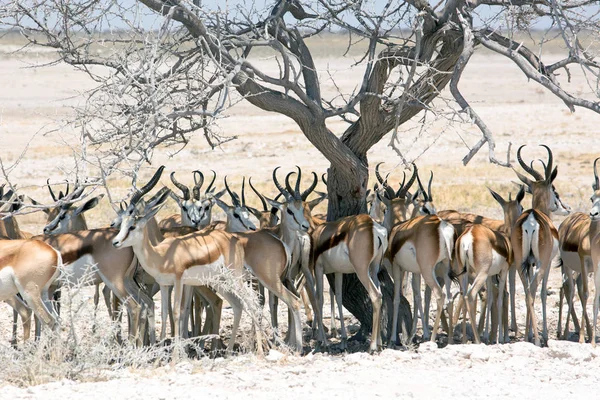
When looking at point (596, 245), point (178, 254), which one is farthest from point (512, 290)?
point (178, 254)

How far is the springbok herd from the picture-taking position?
31.5 feet

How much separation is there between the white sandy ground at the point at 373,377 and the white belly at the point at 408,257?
1396mm

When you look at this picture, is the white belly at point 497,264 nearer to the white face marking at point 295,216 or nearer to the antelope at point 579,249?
the antelope at point 579,249

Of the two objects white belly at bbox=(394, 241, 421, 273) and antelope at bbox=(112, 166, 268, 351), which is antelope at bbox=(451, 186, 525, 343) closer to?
white belly at bbox=(394, 241, 421, 273)

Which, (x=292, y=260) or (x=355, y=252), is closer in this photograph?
(x=355, y=252)

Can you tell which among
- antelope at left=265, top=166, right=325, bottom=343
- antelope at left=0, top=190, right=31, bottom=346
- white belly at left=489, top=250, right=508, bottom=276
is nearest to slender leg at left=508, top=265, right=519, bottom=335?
white belly at left=489, top=250, right=508, bottom=276

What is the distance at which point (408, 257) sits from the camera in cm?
1073

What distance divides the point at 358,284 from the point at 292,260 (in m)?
1.09

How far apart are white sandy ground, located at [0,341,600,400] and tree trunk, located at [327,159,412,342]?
1.82 metres

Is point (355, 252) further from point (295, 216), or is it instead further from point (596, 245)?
point (596, 245)

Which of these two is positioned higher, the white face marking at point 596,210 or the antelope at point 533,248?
the white face marking at point 596,210

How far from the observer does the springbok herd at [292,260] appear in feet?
31.5

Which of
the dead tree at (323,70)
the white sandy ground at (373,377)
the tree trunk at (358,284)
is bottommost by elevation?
the white sandy ground at (373,377)

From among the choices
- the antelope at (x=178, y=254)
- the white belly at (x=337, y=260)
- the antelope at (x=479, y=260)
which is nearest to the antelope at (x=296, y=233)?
the white belly at (x=337, y=260)
